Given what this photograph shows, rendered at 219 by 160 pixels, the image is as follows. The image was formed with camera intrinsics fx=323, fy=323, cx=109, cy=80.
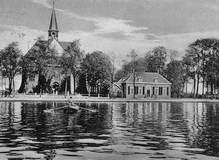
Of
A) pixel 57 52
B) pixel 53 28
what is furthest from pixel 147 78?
pixel 53 28

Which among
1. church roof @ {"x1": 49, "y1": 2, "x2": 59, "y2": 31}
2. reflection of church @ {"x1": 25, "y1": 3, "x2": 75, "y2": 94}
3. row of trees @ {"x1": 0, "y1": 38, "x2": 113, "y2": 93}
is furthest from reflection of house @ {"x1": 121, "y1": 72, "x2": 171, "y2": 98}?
church roof @ {"x1": 49, "y1": 2, "x2": 59, "y2": 31}

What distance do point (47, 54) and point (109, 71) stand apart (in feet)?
48.8

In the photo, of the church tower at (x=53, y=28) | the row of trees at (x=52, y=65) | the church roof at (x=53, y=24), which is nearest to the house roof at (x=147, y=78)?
the row of trees at (x=52, y=65)

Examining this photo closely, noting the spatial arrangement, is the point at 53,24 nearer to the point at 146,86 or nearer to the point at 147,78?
the point at 147,78

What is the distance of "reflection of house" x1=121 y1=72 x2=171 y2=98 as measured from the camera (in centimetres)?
7812

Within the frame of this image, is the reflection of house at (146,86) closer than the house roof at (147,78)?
Yes

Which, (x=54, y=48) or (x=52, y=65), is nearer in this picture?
(x=52, y=65)

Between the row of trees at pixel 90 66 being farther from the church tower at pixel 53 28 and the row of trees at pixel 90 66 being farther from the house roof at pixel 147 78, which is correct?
the church tower at pixel 53 28

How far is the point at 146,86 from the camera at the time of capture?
263 feet

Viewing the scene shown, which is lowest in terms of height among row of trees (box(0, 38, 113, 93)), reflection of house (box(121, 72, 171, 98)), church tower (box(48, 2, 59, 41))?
reflection of house (box(121, 72, 171, 98))

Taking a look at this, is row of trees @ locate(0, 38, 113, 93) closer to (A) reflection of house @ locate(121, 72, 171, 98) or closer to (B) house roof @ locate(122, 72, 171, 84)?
(A) reflection of house @ locate(121, 72, 171, 98)

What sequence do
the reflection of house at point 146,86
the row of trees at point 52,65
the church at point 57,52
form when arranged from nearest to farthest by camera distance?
the row of trees at point 52,65, the church at point 57,52, the reflection of house at point 146,86

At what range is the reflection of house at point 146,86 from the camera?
78.1 meters

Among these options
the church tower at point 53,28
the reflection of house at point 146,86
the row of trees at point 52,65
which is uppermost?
the church tower at point 53,28
